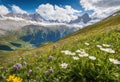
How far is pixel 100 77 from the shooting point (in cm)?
705

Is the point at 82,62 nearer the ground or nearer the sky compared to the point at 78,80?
nearer the sky

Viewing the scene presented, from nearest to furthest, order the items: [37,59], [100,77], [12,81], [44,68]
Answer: [12,81] < [100,77] < [44,68] < [37,59]

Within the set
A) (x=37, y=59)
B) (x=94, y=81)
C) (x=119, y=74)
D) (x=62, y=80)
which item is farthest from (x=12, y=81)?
(x=37, y=59)

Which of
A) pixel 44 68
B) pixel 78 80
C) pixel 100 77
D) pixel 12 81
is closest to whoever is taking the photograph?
pixel 12 81

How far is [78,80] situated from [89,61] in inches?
28.9

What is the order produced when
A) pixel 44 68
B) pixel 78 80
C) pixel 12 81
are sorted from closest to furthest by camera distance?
pixel 12 81 → pixel 78 80 → pixel 44 68

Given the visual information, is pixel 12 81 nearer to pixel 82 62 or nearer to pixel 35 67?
pixel 82 62

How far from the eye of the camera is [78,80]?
7535 millimetres

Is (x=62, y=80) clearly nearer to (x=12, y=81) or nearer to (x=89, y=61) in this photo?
(x=89, y=61)

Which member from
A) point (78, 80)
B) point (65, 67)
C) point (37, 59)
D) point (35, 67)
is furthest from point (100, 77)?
point (37, 59)

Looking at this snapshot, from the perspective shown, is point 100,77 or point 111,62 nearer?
point 100,77

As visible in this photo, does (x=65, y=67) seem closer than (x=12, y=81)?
No

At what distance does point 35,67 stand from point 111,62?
2.90 meters

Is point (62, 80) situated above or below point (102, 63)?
below
